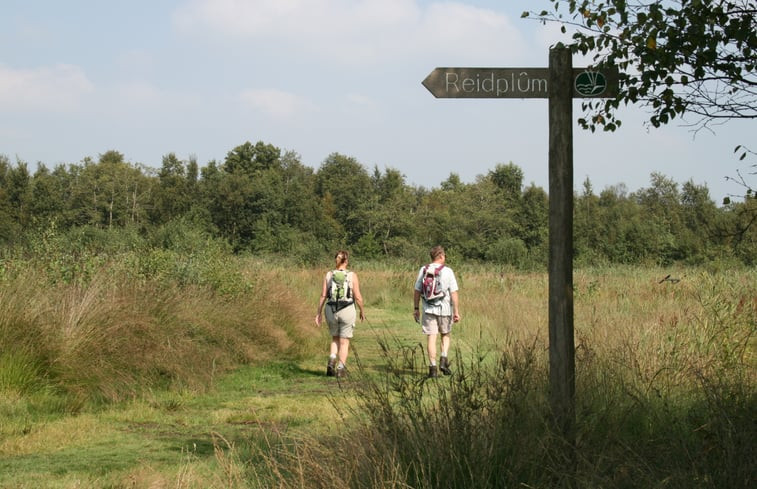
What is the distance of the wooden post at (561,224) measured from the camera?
5367 mm

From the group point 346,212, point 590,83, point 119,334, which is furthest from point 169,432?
point 346,212

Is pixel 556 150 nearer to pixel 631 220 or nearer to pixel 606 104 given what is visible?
pixel 606 104

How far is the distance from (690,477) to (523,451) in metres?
0.91

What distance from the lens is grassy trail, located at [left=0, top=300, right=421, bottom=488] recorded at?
598 cm

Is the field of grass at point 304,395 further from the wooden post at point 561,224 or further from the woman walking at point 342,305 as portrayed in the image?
the woman walking at point 342,305

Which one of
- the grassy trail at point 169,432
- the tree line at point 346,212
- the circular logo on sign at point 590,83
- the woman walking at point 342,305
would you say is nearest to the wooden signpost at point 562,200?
the circular logo on sign at point 590,83

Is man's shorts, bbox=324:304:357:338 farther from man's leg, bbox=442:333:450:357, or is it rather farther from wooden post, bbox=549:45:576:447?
wooden post, bbox=549:45:576:447

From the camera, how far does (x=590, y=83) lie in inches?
215

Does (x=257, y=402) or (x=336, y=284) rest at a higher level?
(x=336, y=284)

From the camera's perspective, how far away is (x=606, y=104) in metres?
5.61

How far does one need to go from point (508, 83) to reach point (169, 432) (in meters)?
4.74

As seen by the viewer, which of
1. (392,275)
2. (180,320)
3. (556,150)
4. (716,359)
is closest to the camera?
(556,150)

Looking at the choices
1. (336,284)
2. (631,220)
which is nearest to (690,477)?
(336,284)

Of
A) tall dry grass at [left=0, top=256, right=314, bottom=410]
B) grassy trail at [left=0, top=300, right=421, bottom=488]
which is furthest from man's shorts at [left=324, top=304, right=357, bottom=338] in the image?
tall dry grass at [left=0, top=256, right=314, bottom=410]
